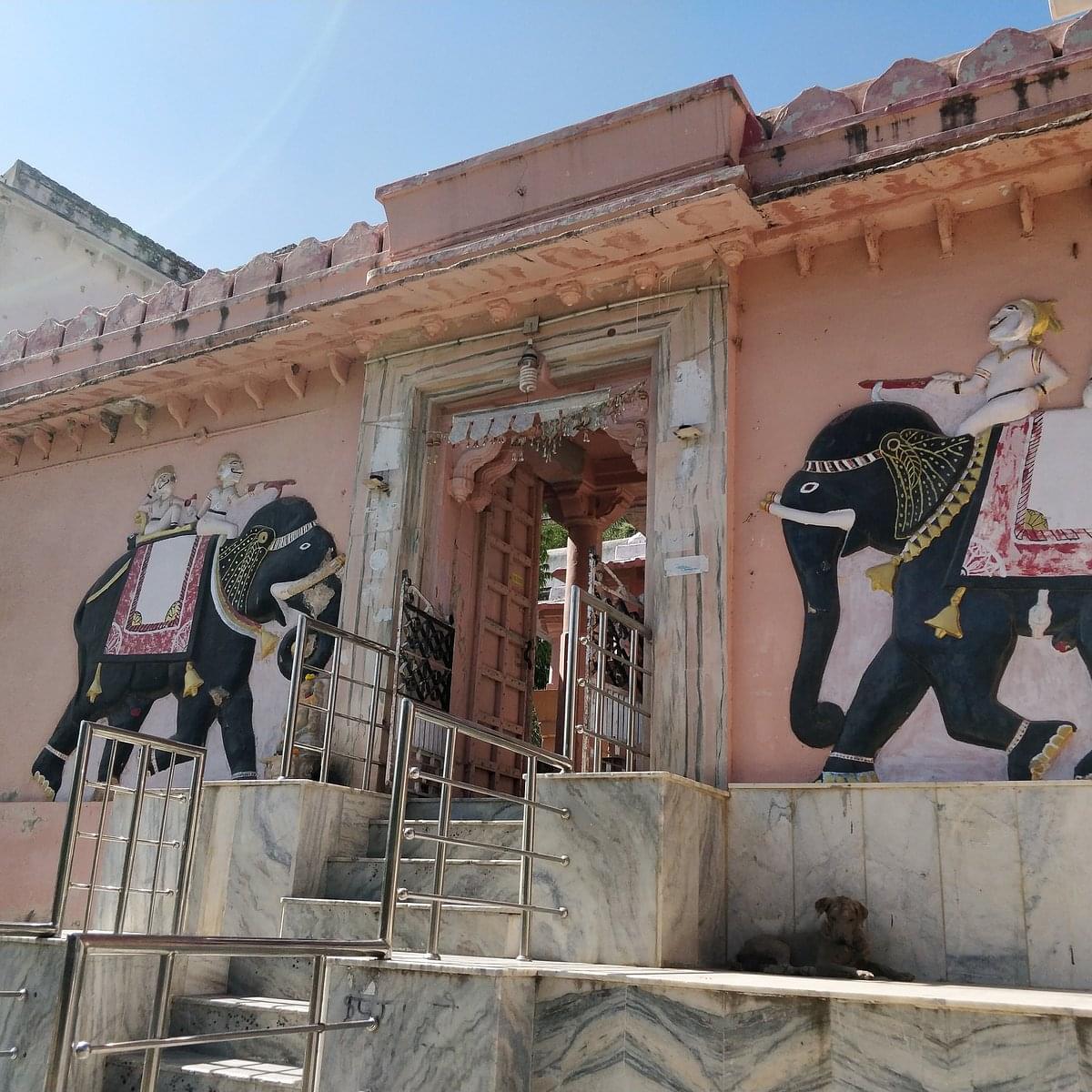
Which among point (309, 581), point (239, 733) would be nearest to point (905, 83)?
point (309, 581)

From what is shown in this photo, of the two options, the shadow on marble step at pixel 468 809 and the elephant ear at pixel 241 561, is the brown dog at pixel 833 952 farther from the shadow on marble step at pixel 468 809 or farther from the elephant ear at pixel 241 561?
the elephant ear at pixel 241 561

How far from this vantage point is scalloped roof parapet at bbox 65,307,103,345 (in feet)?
34.4

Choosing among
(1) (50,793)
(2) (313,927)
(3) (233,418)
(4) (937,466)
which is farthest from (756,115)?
(1) (50,793)

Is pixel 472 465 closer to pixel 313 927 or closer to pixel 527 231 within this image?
pixel 527 231

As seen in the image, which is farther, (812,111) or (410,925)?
(812,111)

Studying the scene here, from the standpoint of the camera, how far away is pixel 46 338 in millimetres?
10922

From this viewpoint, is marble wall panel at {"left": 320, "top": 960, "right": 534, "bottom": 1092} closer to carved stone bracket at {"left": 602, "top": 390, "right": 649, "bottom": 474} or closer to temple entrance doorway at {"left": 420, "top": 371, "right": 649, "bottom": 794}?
temple entrance doorway at {"left": 420, "top": 371, "right": 649, "bottom": 794}

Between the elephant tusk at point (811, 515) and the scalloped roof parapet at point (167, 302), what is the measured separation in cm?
569

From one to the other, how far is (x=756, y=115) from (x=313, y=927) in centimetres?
550

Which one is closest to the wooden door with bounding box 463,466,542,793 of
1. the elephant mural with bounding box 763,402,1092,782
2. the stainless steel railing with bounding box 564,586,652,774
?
the stainless steel railing with bounding box 564,586,652,774

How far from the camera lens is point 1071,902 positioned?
199 inches

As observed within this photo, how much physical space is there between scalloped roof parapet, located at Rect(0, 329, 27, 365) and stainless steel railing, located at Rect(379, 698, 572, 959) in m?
8.20

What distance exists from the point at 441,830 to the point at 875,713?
2.58 metres

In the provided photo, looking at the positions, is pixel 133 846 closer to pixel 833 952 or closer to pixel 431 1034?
pixel 431 1034
